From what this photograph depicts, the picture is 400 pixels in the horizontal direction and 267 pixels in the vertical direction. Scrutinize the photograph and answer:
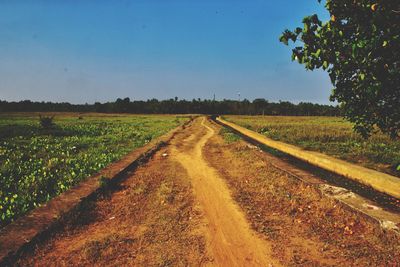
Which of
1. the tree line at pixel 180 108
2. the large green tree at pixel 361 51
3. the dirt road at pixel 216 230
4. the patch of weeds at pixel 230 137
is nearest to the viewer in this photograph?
the dirt road at pixel 216 230

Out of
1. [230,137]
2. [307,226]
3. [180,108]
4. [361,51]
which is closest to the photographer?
[307,226]

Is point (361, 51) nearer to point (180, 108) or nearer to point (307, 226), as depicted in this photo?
point (307, 226)

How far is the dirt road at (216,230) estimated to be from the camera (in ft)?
12.3

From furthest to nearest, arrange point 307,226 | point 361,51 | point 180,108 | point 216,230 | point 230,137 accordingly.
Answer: point 180,108 < point 230,137 < point 361,51 < point 307,226 < point 216,230

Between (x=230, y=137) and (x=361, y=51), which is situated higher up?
(x=361, y=51)

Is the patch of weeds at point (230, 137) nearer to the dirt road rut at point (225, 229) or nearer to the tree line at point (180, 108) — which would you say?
the dirt road rut at point (225, 229)

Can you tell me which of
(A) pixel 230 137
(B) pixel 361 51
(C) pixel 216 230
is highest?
(B) pixel 361 51

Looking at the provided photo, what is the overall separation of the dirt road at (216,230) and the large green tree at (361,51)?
8.54ft

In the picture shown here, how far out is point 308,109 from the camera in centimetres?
13762

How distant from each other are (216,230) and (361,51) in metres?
4.28

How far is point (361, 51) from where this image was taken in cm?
542

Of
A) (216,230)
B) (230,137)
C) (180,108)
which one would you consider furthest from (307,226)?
(180,108)

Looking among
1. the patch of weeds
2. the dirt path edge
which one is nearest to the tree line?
the patch of weeds

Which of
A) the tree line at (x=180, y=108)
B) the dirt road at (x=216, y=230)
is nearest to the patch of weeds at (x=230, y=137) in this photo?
the dirt road at (x=216, y=230)
